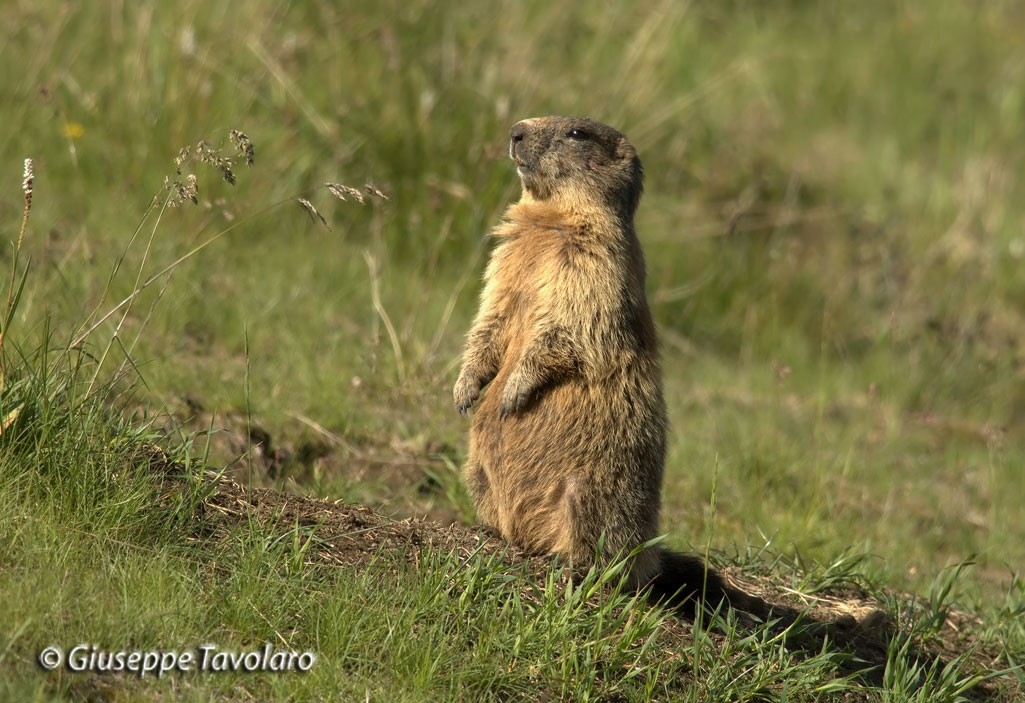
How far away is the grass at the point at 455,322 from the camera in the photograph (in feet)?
11.6

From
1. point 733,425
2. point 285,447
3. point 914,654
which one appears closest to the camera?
point 914,654

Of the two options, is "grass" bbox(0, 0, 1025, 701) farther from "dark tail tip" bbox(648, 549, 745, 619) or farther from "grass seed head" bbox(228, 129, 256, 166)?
"dark tail tip" bbox(648, 549, 745, 619)

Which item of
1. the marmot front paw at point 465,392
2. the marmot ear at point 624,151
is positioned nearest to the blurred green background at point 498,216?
the marmot front paw at point 465,392

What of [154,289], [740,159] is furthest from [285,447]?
[740,159]

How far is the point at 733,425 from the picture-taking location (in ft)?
22.1

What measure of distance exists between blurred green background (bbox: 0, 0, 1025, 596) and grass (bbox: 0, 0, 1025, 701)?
3 cm

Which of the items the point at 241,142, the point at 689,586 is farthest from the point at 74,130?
the point at 689,586

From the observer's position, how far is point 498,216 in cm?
593

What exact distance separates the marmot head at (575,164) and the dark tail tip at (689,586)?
1.40 metres

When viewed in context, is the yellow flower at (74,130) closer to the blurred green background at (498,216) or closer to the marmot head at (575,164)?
the blurred green background at (498,216)

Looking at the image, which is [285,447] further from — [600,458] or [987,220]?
[987,220]

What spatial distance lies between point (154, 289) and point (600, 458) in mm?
2875

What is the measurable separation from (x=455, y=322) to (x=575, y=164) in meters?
2.61

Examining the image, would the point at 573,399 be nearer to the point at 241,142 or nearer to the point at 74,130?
the point at 241,142
